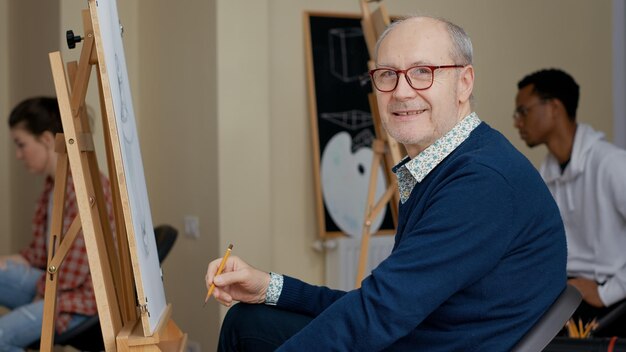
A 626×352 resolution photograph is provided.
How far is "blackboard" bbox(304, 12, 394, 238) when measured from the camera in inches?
162

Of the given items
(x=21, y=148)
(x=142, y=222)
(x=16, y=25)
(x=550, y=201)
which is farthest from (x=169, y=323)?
(x=16, y=25)

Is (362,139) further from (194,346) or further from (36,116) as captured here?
(36,116)

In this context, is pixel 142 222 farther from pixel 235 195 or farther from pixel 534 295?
pixel 235 195

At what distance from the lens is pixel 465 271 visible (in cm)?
151

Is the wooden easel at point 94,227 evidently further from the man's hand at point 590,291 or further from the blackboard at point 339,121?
the blackboard at point 339,121

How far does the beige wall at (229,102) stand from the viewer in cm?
379

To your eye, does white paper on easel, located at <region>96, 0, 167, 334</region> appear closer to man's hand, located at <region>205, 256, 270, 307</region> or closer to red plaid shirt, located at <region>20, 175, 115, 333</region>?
man's hand, located at <region>205, 256, 270, 307</region>

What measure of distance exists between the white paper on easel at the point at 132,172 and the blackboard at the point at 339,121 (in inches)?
75.8

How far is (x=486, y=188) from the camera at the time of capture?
60.1 inches

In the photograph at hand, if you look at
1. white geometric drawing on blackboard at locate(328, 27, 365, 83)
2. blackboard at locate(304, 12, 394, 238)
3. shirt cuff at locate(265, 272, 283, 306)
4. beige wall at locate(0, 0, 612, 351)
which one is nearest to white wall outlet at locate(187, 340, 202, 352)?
beige wall at locate(0, 0, 612, 351)

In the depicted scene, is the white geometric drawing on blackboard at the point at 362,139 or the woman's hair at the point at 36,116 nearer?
the woman's hair at the point at 36,116

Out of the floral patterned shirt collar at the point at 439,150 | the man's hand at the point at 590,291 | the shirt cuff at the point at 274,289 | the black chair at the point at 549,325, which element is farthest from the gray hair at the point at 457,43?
the man's hand at the point at 590,291

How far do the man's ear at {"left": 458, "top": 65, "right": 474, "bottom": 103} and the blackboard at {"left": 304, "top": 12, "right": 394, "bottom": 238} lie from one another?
233 centimetres

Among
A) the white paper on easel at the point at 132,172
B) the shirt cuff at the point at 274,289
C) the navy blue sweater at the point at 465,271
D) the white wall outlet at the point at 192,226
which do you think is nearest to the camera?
the navy blue sweater at the point at 465,271
